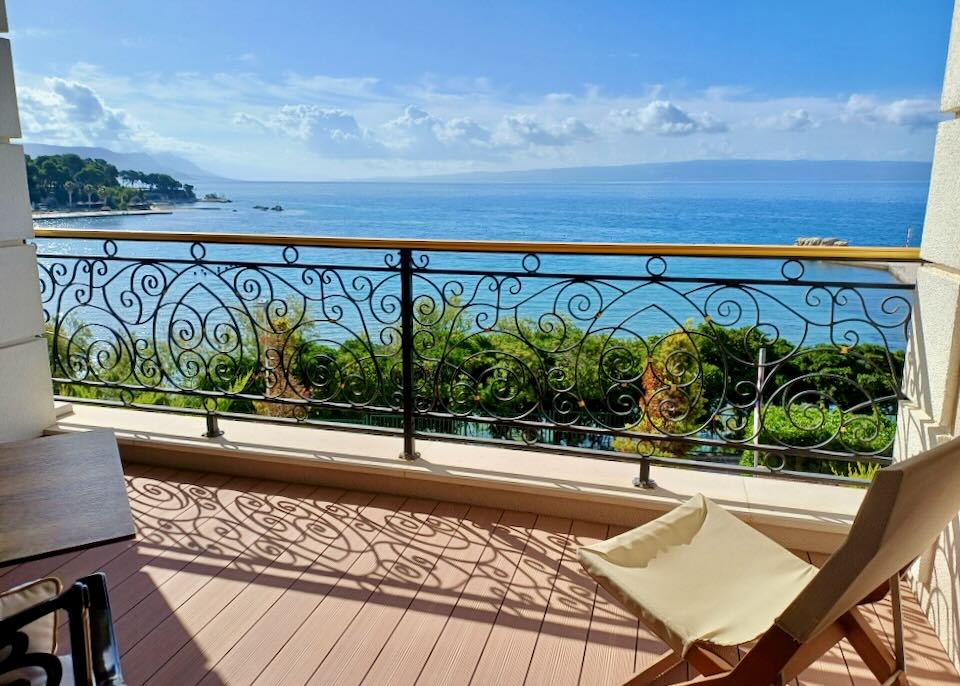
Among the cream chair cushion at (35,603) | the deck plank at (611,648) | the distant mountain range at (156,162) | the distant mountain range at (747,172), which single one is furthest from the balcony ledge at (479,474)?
the distant mountain range at (747,172)

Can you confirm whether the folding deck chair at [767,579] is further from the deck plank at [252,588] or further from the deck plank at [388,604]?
the deck plank at [252,588]

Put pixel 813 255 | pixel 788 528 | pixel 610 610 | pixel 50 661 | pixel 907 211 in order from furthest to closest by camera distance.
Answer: pixel 907 211 < pixel 788 528 < pixel 813 255 < pixel 610 610 < pixel 50 661

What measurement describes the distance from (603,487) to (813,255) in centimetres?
115

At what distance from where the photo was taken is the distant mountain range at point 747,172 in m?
33.2

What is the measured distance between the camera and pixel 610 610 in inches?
90.1

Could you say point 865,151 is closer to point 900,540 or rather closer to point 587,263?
point 587,263

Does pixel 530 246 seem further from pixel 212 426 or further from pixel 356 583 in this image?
pixel 212 426

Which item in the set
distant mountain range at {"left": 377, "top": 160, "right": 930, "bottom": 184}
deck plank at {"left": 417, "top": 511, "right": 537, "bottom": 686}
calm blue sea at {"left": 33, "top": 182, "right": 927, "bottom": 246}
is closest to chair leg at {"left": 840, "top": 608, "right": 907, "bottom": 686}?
deck plank at {"left": 417, "top": 511, "right": 537, "bottom": 686}

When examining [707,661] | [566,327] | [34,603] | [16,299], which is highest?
[16,299]

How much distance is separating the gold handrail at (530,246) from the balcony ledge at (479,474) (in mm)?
892

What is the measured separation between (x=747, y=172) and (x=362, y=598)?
35455 millimetres

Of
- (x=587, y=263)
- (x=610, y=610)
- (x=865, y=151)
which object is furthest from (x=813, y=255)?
(x=865, y=151)

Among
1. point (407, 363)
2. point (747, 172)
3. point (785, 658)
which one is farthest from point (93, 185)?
point (747, 172)

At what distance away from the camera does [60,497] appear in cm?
160
